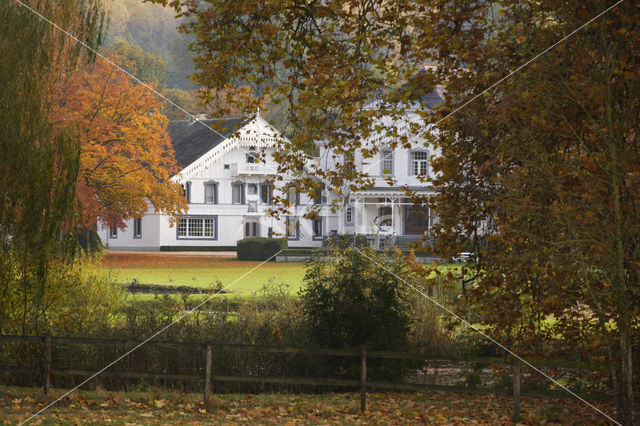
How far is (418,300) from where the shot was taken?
1223cm

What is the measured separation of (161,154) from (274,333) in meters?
3.29

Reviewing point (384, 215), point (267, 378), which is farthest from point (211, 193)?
point (384, 215)

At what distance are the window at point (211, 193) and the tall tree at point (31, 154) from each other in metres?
1.77

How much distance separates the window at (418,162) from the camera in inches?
471

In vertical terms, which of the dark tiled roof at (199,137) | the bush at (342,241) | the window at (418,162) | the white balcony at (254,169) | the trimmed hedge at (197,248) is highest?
the dark tiled roof at (199,137)

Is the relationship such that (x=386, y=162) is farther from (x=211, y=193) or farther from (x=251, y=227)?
(x=211, y=193)

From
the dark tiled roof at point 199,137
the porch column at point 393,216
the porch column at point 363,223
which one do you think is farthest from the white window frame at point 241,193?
the porch column at point 393,216

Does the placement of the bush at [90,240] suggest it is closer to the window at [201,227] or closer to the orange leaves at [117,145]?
the orange leaves at [117,145]

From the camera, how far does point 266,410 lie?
9453 millimetres

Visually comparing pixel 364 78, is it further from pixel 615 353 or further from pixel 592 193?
pixel 615 353

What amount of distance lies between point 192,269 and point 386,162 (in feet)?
11.2

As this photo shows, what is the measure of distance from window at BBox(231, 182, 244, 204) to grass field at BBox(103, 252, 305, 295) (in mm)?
821

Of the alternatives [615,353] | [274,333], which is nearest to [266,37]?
[274,333]

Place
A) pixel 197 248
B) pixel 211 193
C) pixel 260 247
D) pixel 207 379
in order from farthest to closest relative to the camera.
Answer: pixel 260 247 → pixel 197 248 → pixel 211 193 → pixel 207 379
